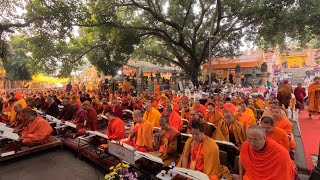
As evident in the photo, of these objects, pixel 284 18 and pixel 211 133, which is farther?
pixel 284 18

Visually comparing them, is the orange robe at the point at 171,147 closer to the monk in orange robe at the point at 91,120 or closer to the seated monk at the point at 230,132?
the seated monk at the point at 230,132

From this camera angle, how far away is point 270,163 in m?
3.35

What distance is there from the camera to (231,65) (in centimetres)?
2733

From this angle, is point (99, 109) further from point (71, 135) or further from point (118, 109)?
point (71, 135)

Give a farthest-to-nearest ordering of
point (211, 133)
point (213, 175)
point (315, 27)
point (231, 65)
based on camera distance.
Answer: point (231, 65) < point (315, 27) < point (211, 133) < point (213, 175)

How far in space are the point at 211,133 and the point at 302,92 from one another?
8.60 metres

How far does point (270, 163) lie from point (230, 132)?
7.81ft

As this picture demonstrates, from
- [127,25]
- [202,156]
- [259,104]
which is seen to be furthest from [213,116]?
[127,25]

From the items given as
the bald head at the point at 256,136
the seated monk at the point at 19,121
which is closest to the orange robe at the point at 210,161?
the bald head at the point at 256,136

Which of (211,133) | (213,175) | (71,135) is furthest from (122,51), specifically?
(213,175)

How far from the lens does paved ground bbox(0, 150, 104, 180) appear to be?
5.61 meters

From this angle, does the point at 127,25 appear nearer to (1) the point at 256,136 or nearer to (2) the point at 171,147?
(2) the point at 171,147

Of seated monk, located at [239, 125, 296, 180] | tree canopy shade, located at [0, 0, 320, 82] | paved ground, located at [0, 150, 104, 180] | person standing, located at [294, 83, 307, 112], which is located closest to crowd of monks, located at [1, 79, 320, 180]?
seated monk, located at [239, 125, 296, 180]

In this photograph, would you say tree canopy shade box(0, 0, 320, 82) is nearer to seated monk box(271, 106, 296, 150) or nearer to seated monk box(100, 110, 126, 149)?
seated monk box(100, 110, 126, 149)
